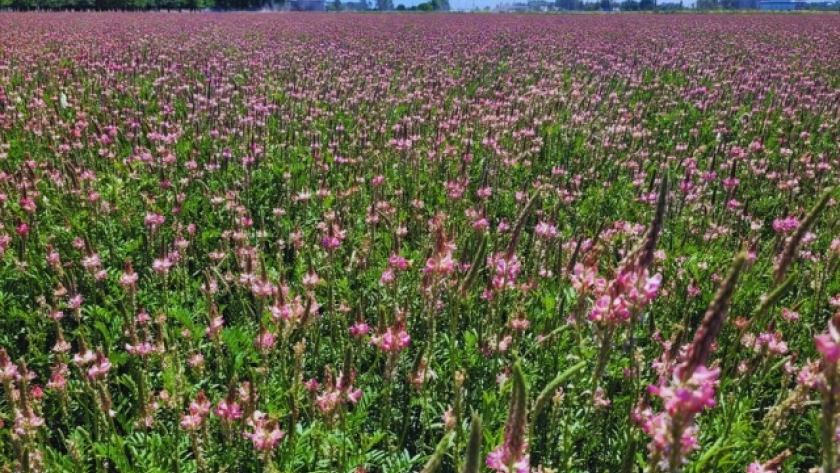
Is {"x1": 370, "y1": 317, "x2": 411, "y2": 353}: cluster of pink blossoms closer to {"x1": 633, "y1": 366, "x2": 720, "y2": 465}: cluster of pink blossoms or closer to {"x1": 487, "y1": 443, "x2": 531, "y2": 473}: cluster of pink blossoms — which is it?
{"x1": 487, "y1": 443, "x2": 531, "y2": 473}: cluster of pink blossoms

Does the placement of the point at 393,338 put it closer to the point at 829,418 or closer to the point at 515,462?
the point at 515,462

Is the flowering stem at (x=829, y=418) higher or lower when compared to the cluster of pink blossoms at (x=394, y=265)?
higher

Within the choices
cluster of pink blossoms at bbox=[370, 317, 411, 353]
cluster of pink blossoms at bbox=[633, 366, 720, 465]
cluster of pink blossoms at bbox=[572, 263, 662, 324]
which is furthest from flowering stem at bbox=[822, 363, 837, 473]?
cluster of pink blossoms at bbox=[370, 317, 411, 353]

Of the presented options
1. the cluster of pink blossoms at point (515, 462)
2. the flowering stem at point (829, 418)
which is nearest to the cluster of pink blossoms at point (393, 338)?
the cluster of pink blossoms at point (515, 462)

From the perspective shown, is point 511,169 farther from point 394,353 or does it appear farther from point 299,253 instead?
point 394,353

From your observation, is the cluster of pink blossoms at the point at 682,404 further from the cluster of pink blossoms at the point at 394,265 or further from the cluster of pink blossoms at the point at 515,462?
the cluster of pink blossoms at the point at 394,265

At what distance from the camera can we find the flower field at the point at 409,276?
224 cm

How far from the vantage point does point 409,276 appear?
166 inches

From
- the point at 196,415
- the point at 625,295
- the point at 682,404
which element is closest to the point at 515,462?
the point at 682,404

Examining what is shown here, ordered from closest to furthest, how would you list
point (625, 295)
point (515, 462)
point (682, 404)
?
1. point (682, 404)
2. point (515, 462)
3. point (625, 295)

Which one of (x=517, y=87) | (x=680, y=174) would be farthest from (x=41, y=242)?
(x=517, y=87)

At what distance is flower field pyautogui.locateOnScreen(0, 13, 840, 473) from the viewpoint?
2244mm

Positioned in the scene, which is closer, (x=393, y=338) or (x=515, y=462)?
(x=515, y=462)

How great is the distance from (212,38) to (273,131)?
12841mm
